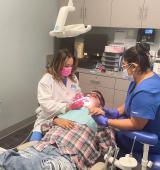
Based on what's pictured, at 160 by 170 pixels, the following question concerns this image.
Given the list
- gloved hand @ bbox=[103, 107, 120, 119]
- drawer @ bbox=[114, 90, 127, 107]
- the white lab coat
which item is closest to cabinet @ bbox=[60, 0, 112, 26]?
drawer @ bbox=[114, 90, 127, 107]

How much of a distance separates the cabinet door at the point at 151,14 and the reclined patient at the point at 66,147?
5.09ft

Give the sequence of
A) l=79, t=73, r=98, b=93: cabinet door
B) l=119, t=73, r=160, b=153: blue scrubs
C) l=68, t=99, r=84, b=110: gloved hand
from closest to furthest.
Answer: l=119, t=73, r=160, b=153: blue scrubs < l=68, t=99, r=84, b=110: gloved hand < l=79, t=73, r=98, b=93: cabinet door

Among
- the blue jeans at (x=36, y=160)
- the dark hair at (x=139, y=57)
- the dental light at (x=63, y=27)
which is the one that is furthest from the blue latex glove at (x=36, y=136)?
the dental light at (x=63, y=27)

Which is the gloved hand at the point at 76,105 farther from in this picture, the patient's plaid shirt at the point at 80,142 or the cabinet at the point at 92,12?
the cabinet at the point at 92,12

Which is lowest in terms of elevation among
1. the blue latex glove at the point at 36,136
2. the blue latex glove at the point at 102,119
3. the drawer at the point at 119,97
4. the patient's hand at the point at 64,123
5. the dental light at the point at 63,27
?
the drawer at the point at 119,97

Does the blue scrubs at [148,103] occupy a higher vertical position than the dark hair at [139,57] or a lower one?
lower

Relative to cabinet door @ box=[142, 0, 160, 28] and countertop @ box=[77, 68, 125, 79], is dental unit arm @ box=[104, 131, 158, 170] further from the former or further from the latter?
cabinet door @ box=[142, 0, 160, 28]

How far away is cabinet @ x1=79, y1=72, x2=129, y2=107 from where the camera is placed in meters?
3.14

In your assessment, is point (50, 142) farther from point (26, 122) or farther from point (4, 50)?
point (26, 122)

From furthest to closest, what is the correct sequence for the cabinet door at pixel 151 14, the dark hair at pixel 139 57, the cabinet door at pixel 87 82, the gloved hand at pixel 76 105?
1. the cabinet door at pixel 87 82
2. the cabinet door at pixel 151 14
3. the gloved hand at pixel 76 105
4. the dark hair at pixel 139 57

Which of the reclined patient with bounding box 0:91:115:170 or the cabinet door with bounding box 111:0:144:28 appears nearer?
the reclined patient with bounding box 0:91:115:170

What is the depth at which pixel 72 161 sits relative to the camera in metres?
1.51

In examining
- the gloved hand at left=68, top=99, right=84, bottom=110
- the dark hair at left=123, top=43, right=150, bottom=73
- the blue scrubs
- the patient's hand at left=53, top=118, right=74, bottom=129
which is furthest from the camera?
the gloved hand at left=68, top=99, right=84, bottom=110

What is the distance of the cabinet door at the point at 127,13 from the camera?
303cm
